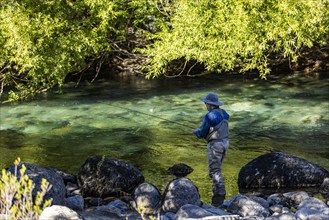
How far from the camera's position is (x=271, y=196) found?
988 cm

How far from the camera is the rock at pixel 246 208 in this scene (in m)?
8.88

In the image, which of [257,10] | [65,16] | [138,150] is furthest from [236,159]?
[65,16]

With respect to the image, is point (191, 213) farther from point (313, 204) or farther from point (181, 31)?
point (181, 31)

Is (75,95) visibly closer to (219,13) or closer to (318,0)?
(219,13)

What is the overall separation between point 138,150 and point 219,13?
5.48 meters

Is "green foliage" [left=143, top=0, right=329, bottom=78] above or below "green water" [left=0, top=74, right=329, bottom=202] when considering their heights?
above

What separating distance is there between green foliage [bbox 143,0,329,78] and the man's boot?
7131 millimetres

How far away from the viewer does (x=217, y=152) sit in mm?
10086

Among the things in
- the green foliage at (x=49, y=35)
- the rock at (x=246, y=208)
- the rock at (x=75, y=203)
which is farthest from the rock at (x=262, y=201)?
the green foliage at (x=49, y=35)

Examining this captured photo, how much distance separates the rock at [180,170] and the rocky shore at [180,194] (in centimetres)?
2

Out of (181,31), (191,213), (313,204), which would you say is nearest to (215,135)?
(191,213)

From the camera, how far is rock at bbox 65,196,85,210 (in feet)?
31.2

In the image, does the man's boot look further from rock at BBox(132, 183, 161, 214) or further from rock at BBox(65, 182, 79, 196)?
rock at BBox(65, 182, 79, 196)

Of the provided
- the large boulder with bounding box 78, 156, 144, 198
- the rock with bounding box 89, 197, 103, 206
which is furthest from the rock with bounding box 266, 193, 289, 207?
the rock with bounding box 89, 197, 103, 206
